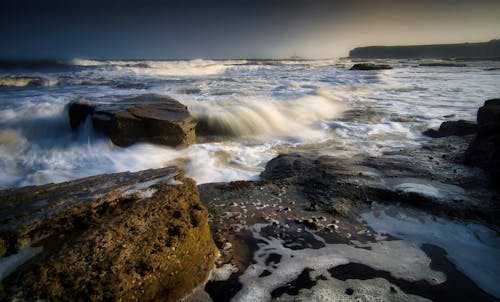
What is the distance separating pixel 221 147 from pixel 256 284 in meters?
3.74

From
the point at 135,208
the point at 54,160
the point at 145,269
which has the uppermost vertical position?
the point at 135,208

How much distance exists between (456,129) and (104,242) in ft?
18.1

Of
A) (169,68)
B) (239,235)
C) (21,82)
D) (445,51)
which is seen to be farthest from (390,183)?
(445,51)

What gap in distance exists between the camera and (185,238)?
58.1 inches

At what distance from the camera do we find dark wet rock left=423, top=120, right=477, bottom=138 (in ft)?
15.5

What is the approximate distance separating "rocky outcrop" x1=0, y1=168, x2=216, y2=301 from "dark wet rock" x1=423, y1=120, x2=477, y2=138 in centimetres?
486

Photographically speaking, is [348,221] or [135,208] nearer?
[135,208]

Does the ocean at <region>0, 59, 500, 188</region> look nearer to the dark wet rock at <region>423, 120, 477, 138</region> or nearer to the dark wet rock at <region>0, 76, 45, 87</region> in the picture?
the dark wet rock at <region>423, 120, 477, 138</region>

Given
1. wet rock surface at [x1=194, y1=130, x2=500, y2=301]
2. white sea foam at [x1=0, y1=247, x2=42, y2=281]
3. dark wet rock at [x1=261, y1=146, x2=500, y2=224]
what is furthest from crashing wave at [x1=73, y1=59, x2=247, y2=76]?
white sea foam at [x1=0, y1=247, x2=42, y2=281]

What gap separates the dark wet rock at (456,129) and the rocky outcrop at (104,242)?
15.9ft

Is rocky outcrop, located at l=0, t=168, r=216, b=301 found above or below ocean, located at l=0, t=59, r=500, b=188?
above

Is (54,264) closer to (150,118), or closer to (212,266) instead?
(212,266)

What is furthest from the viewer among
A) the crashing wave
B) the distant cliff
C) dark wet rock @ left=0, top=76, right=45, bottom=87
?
the distant cliff

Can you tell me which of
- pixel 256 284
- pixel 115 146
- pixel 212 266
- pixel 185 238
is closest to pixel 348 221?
pixel 256 284
